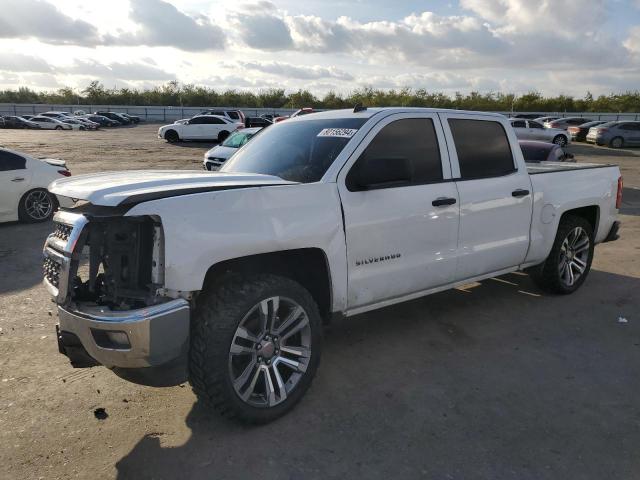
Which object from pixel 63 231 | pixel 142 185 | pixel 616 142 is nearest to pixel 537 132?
pixel 616 142

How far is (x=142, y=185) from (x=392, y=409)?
6.89 ft

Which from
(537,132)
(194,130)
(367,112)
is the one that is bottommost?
(367,112)

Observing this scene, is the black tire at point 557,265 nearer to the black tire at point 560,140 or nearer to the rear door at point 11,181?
the rear door at point 11,181

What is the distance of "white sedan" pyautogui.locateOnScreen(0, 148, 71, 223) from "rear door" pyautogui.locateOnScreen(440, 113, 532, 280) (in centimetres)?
774

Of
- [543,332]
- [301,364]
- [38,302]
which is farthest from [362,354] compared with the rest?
[38,302]

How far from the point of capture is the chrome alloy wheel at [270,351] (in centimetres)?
339

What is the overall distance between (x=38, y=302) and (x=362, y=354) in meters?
3.42

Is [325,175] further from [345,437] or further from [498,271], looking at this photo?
[498,271]

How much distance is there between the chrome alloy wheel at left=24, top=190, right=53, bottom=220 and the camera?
9.92 m

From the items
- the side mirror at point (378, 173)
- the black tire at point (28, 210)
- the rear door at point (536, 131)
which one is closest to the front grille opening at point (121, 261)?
the side mirror at point (378, 173)

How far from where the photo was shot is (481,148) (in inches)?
192

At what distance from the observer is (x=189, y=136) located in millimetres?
34281

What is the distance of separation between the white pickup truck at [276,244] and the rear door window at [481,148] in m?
0.01

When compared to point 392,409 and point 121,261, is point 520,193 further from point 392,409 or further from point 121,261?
point 121,261
